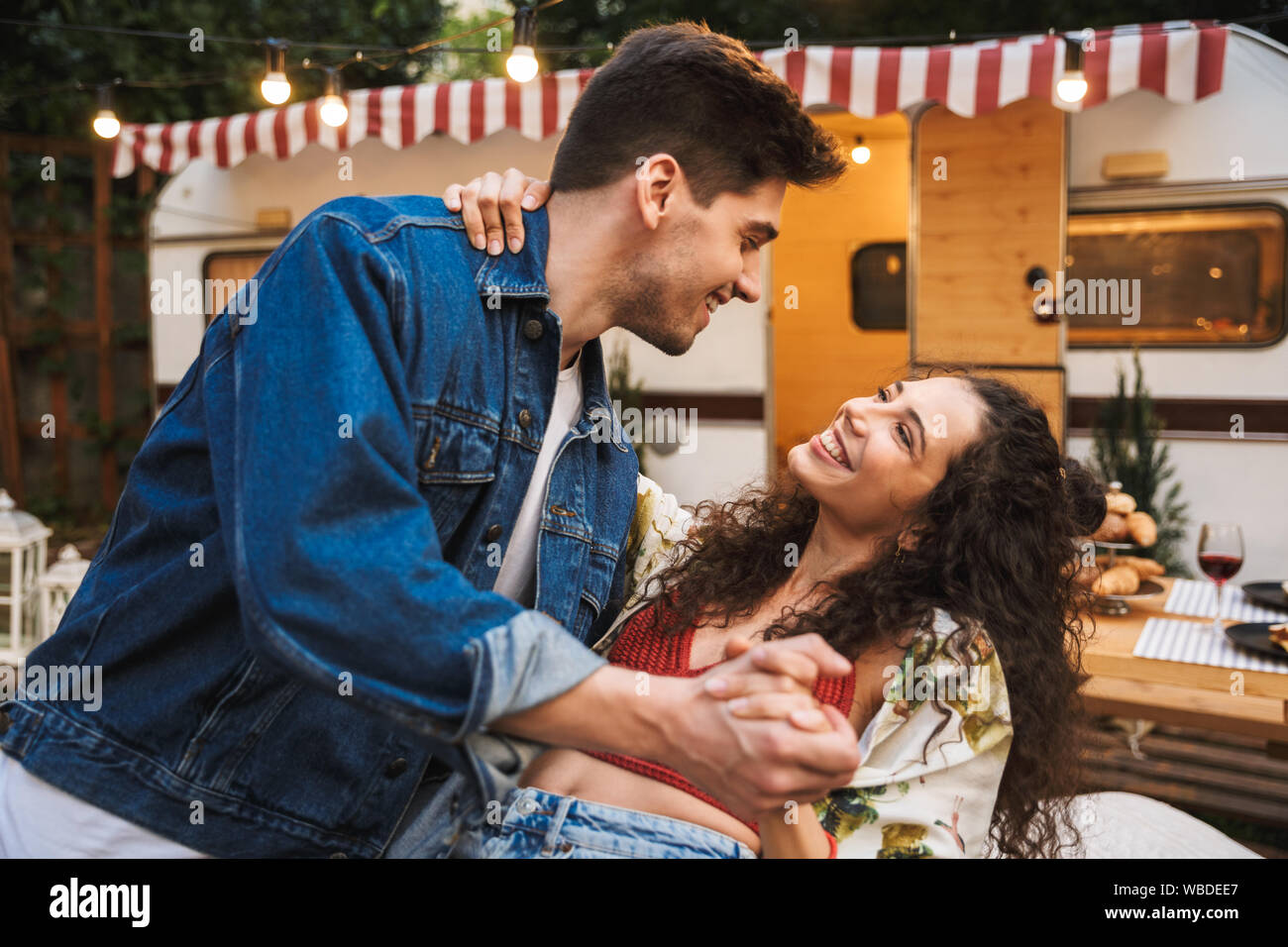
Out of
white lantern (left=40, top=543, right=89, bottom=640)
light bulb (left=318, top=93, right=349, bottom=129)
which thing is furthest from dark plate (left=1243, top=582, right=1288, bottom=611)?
light bulb (left=318, top=93, right=349, bottom=129)

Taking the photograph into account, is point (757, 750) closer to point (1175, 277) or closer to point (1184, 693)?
point (1184, 693)

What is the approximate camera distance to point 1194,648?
Result: 3166 millimetres

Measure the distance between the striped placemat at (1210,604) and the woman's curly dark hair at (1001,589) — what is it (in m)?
1.54

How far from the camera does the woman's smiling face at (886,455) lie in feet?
6.90

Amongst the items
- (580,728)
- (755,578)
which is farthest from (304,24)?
(580,728)

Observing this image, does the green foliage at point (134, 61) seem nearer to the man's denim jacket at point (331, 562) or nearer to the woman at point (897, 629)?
the woman at point (897, 629)

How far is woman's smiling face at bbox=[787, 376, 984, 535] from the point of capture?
210 centimetres

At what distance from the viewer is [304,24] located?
1234cm

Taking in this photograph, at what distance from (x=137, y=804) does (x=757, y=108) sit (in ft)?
4.63

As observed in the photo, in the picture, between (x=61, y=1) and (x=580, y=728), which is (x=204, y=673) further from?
Result: (x=61, y=1)

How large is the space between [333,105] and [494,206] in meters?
5.59

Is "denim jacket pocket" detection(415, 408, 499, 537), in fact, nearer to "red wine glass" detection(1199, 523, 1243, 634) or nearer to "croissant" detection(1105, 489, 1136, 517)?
"red wine glass" detection(1199, 523, 1243, 634)

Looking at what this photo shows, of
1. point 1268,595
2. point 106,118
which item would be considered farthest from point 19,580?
point 1268,595

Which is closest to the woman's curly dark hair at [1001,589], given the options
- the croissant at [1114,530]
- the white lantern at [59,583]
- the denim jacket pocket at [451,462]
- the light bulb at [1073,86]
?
the denim jacket pocket at [451,462]
